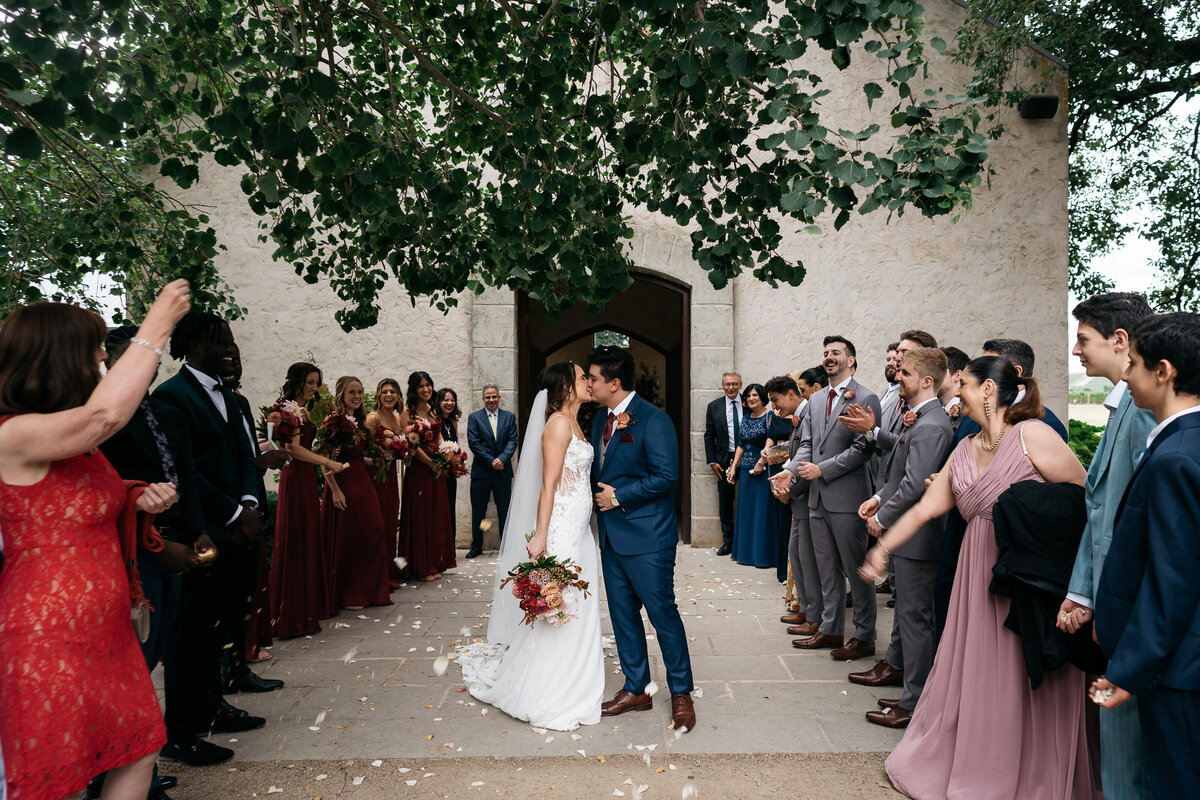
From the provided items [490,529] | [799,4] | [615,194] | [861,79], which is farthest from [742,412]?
[799,4]

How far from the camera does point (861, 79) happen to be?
9.62 m

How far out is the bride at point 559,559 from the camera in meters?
4.41

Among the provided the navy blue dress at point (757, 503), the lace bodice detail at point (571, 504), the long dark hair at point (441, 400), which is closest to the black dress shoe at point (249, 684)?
the lace bodice detail at point (571, 504)

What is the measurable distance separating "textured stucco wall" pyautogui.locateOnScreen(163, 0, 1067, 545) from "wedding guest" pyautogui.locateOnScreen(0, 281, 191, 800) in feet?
24.1

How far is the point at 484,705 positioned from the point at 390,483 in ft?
11.4

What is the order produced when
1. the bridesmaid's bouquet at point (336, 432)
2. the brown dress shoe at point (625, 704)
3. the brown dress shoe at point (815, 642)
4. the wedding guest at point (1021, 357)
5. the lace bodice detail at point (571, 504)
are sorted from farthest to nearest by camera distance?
the bridesmaid's bouquet at point (336, 432)
the brown dress shoe at point (815, 642)
the lace bodice detail at point (571, 504)
the brown dress shoe at point (625, 704)
the wedding guest at point (1021, 357)

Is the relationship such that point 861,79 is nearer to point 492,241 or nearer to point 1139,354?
point 492,241

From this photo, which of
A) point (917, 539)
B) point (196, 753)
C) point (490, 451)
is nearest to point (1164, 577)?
point (917, 539)

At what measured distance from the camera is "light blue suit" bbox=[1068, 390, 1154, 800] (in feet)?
8.97

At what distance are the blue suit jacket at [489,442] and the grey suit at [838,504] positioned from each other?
4161 mm

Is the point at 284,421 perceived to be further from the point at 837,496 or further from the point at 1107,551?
the point at 1107,551

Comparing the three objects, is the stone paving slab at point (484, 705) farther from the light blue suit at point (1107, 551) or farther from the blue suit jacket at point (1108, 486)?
the blue suit jacket at point (1108, 486)

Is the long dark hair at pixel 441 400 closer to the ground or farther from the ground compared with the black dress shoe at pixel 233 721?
farther from the ground

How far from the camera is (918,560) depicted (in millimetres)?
4363
